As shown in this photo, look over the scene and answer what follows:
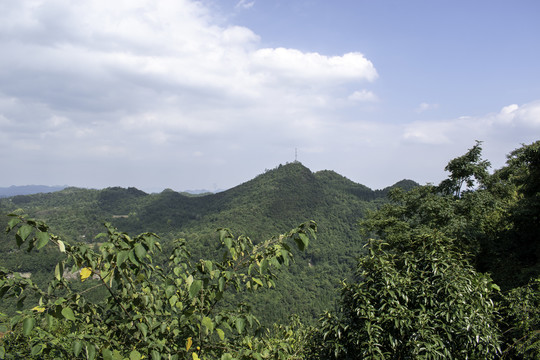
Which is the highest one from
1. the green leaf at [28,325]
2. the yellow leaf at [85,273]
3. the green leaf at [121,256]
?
the green leaf at [121,256]

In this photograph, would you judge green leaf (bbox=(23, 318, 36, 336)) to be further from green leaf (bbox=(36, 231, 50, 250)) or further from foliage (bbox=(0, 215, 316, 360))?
green leaf (bbox=(36, 231, 50, 250))

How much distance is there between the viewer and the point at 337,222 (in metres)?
108

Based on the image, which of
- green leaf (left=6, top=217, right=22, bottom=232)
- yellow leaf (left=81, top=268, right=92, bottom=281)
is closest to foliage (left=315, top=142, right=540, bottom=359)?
yellow leaf (left=81, top=268, right=92, bottom=281)

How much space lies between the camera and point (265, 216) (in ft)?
359

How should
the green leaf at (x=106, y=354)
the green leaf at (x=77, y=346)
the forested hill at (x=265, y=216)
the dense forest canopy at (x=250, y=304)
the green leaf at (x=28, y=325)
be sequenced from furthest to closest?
the forested hill at (x=265, y=216) → the dense forest canopy at (x=250, y=304) → the green leaf at (x=106, y=354) → the green leaf at (x=77, y=346) → the green leaf at (x=28, y=325)

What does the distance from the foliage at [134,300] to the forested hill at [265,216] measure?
62.2m

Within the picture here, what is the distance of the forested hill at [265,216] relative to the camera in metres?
75.6

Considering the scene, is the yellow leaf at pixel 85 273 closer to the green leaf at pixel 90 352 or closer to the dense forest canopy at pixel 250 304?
the dense forest canopy at pixel 250 304

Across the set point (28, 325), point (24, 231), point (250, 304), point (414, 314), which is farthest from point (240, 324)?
point (414, 314)

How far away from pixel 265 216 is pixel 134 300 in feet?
350

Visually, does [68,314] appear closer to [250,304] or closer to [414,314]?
[250,304]

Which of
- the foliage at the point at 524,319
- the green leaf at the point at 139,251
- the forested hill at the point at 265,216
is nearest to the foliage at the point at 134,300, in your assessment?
the green leaf at the point at 139,251

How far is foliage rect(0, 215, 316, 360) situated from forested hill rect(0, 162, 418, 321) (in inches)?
2450

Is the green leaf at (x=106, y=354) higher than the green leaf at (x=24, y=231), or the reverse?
the green leaf at (x=24, y=231)
